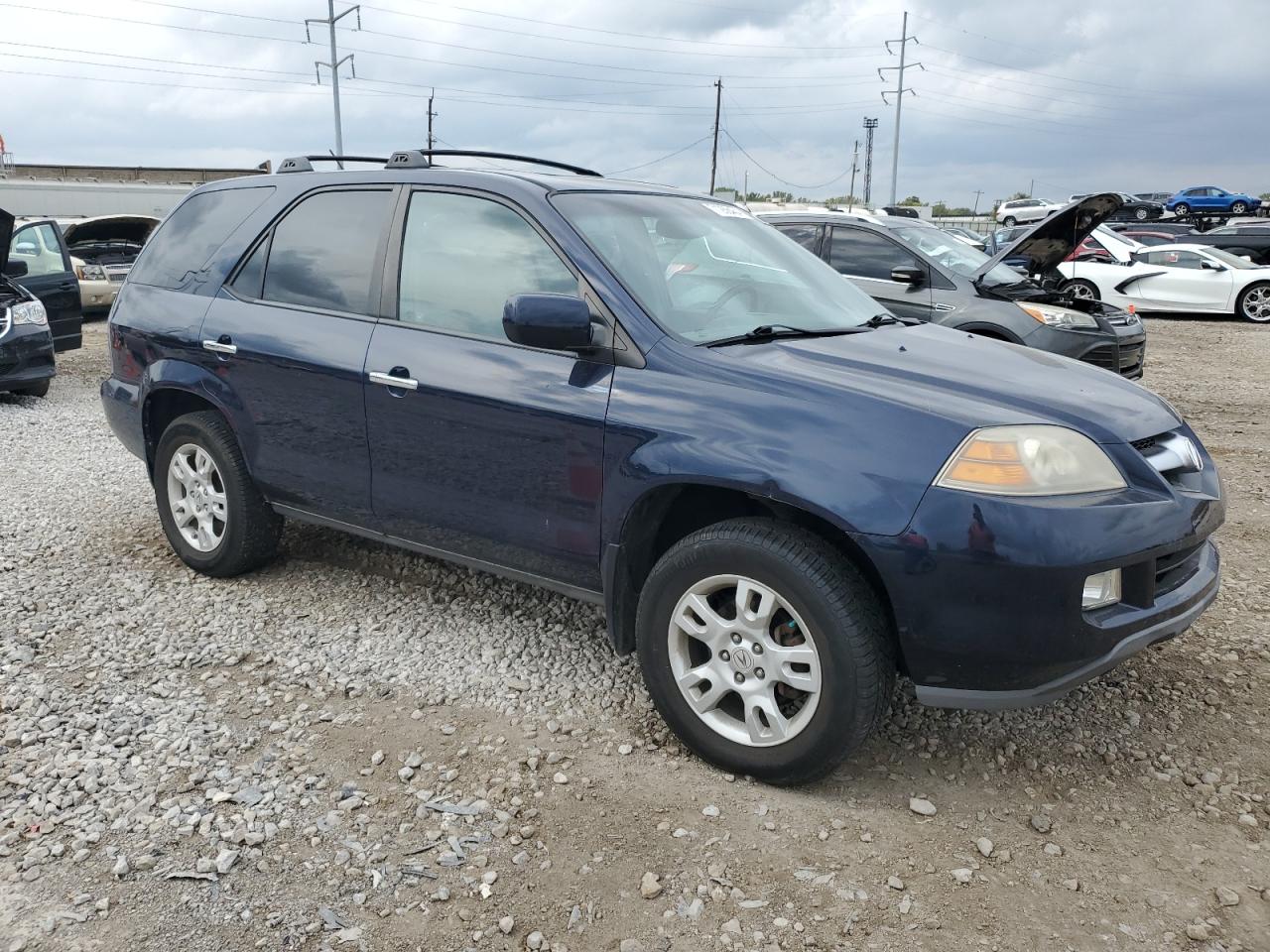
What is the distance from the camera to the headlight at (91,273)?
1479cm

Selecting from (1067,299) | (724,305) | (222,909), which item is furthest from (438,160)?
(1067,299)

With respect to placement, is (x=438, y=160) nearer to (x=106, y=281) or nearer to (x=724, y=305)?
(x=724, y=305)

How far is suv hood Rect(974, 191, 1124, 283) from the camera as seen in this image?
7879 millimetres

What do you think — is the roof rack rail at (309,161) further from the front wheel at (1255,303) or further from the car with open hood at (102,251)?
the front wheel at (1255,303)

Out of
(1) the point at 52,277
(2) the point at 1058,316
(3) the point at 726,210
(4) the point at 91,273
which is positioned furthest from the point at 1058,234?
(4) the point at 91,273

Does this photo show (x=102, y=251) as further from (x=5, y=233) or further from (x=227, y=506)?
(x=227, y=506)

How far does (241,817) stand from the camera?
2.86 m

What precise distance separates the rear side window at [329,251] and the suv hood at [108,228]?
13198 mm

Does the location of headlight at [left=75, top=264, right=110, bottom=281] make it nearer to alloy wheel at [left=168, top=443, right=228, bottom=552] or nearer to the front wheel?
alloy wheel at [left=168, top=443, right=228, bottom=552]

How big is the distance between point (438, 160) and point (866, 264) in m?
5.29

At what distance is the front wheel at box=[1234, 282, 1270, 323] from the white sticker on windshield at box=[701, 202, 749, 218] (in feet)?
52.2

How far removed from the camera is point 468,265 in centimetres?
367

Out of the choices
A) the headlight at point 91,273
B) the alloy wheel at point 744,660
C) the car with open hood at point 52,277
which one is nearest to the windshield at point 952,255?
the alloy wheel at point 744,660

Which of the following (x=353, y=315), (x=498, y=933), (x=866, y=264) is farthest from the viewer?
(x=866, y=264)
